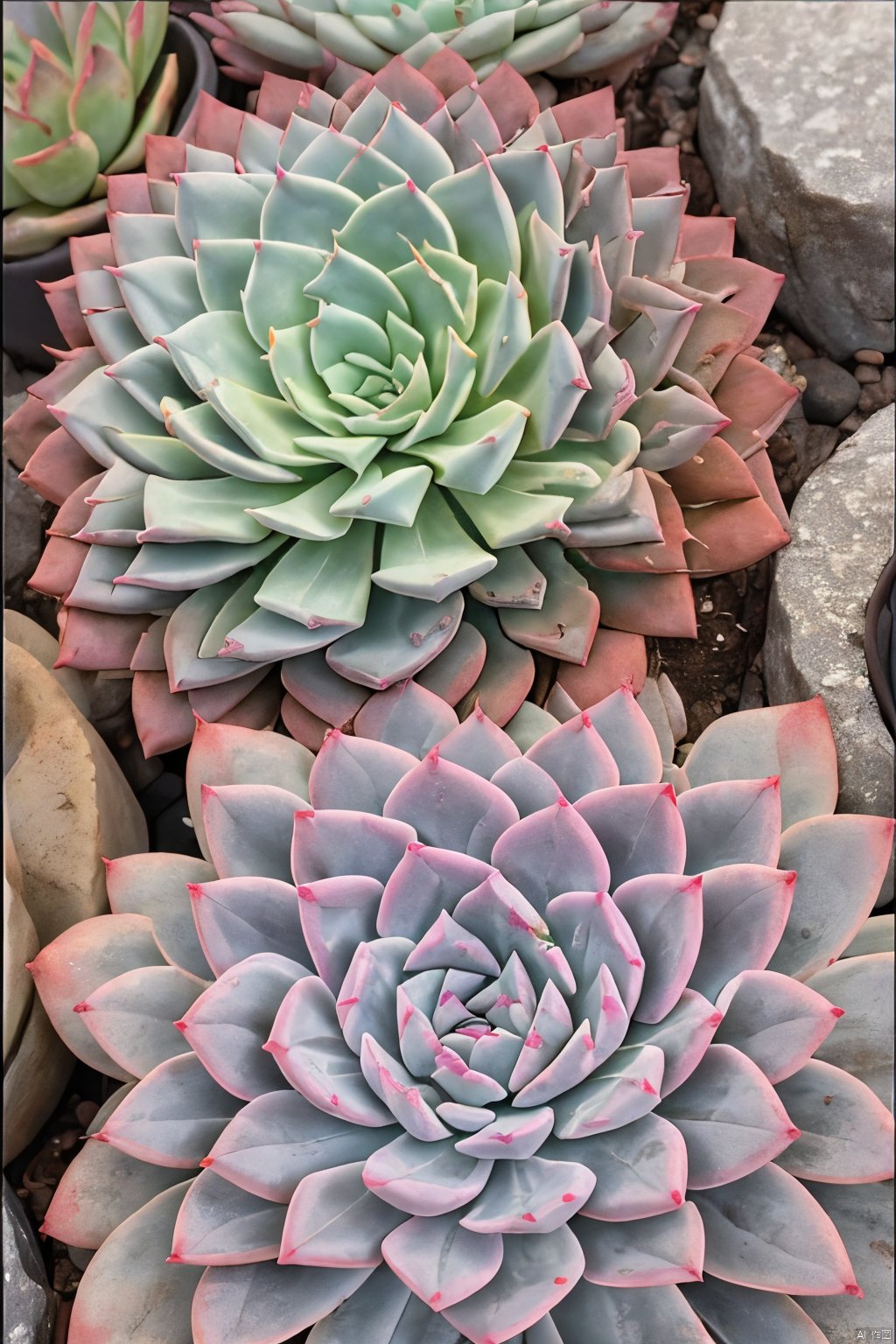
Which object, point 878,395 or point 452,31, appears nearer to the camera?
point 452,31

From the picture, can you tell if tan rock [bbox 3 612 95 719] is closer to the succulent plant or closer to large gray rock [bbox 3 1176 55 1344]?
the succulent plant

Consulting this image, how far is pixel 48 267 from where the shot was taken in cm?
146

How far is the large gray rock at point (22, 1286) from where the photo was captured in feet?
3.05

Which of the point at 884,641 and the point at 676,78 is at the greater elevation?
the point at 676,78

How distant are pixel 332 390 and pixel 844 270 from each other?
704 millimetres

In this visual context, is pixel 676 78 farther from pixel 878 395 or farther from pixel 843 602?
pixel 843 602

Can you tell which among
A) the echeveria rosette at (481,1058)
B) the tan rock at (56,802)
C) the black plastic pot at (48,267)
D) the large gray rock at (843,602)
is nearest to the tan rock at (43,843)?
the tan rock at (56,802)

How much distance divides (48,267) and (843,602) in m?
1.02

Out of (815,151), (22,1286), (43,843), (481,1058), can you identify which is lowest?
(22,1286)

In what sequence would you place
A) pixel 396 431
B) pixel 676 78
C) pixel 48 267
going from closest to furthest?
pixel 396 431, pixel 48 267, pixel 676 78

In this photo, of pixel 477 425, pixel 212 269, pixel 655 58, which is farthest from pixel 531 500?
pixel 655 58

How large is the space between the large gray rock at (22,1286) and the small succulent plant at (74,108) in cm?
109

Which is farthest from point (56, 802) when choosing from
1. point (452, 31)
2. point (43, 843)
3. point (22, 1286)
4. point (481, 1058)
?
point (452, 31)

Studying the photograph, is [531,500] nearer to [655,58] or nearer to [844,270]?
[844,270]
